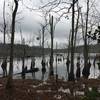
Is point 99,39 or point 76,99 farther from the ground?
point 99,39

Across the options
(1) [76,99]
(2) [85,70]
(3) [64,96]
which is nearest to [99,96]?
(1) [76,99]

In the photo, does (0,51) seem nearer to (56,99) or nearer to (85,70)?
(85,70)

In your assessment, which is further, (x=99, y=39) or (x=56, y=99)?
(x=56, y=99)

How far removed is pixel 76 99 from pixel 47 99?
1276mm

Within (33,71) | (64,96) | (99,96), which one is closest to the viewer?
(99,96)

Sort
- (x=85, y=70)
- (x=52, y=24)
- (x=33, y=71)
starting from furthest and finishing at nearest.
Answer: (x=33, y=71) < (x=52, y=24) < (x=85, y=70)

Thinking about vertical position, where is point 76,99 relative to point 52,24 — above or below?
below

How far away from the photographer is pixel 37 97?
14.4 m

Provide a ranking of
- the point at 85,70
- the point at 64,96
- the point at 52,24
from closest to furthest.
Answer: the point at 64,96, the point at 85,70, the point at 52,24

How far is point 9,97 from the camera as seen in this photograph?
1434cm

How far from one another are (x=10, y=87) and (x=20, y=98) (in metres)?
2.72

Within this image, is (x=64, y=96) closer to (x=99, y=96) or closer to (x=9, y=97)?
(x=9, y=97)

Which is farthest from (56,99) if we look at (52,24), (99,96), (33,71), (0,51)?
(0,51)

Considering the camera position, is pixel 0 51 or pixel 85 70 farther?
pixel 0 51
